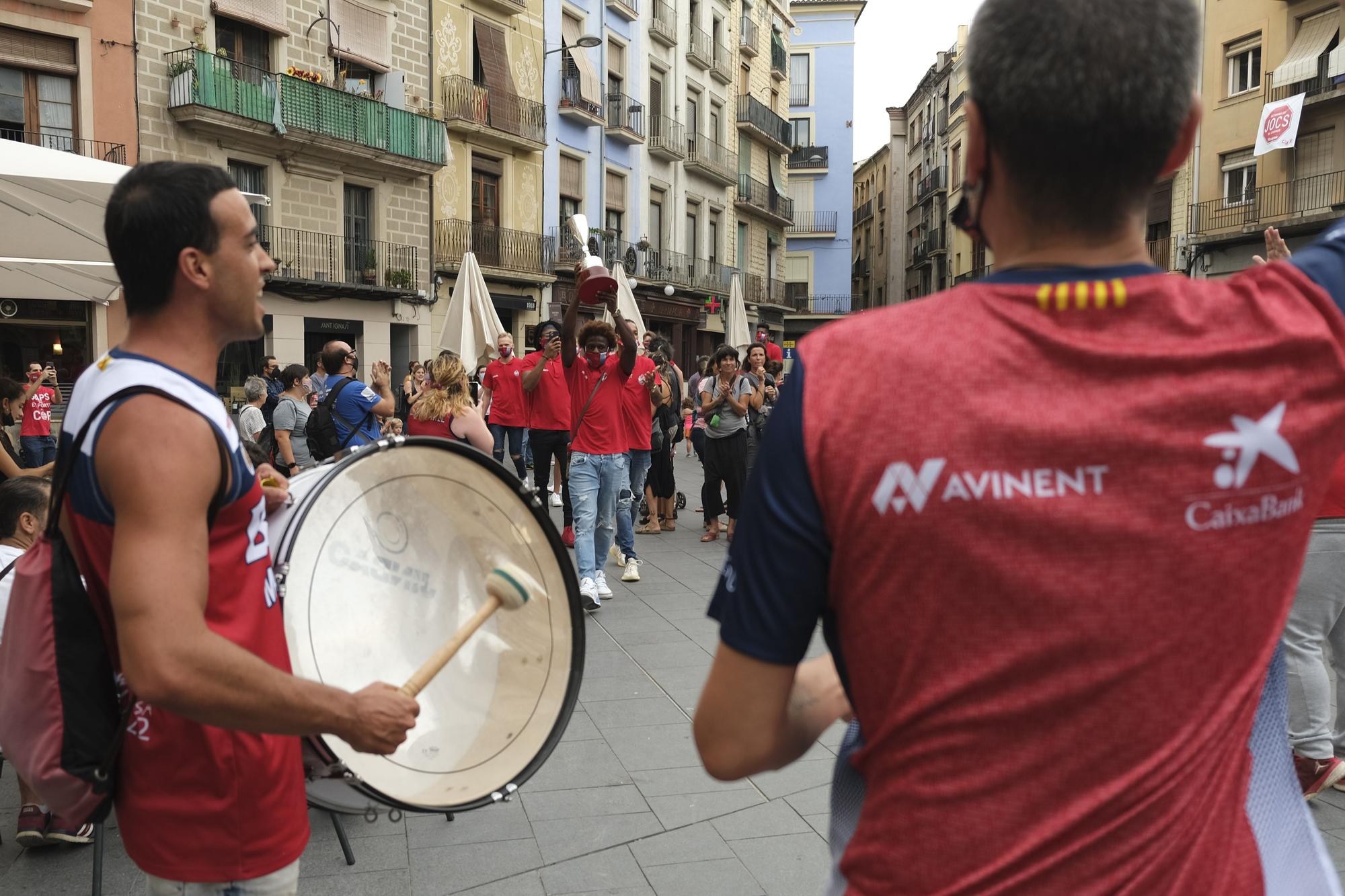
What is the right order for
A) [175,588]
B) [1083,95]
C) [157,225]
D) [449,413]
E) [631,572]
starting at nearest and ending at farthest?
[1083,95] → [175,588] → [157,225] → [449,413] → [631,572]

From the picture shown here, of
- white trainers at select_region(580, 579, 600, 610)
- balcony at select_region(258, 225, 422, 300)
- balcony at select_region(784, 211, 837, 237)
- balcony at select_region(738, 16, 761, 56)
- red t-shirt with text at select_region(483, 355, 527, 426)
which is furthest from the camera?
balcony at select_region(784, 211, 837, 237)

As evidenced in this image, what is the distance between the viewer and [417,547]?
2266 millimetres

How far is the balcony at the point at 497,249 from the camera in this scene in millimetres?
24734

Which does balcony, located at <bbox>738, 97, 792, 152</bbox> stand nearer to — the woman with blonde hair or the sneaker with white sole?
the woman with blonde hair

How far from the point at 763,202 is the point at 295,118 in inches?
934

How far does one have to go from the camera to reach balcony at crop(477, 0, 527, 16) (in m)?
25.3

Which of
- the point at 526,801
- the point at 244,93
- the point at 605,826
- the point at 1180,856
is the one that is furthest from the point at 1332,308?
the point at 244,93

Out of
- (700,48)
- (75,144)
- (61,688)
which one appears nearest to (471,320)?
(75,144)

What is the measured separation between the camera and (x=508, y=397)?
37.2ft

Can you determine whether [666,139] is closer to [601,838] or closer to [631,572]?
[631,572]

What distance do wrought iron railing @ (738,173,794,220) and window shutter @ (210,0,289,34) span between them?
2101 centimetres

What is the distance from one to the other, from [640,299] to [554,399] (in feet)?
74.5

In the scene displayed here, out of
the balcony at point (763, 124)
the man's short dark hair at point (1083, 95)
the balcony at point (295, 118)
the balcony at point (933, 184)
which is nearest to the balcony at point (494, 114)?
the balcony at point (295, 118)

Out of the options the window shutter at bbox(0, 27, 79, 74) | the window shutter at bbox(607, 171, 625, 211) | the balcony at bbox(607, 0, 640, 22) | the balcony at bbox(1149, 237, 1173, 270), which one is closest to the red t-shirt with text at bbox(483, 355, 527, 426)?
the window shutter at bbox(0, 27, 79, 74)
